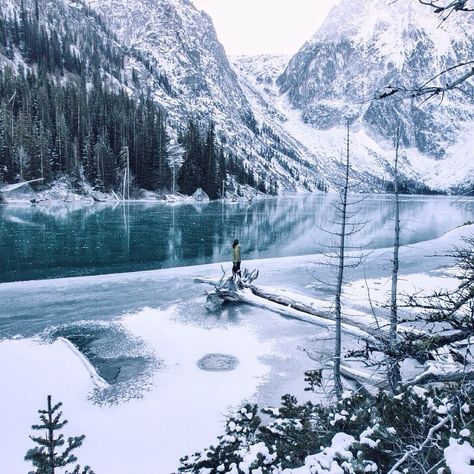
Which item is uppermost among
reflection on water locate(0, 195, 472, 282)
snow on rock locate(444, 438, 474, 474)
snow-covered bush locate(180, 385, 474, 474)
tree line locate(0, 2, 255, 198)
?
tree line locate(0, 2, 255, 198)

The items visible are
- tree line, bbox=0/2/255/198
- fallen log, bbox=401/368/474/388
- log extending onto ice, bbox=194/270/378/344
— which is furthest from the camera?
tree line, bbox=0/2/255/198

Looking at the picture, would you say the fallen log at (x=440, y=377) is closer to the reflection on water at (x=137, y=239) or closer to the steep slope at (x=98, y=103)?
the reflection on water at (x=137, y=239)

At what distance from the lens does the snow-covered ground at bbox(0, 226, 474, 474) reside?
7.54 metres

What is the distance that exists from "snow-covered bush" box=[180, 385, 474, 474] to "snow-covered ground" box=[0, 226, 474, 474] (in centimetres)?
160

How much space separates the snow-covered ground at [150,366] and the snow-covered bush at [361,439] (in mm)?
1600

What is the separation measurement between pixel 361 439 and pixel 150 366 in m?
7.76

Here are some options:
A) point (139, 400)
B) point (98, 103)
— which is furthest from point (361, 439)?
point (98, 103)

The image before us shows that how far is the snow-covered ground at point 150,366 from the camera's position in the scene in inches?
297

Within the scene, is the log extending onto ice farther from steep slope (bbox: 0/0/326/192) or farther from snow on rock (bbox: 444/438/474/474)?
steep slope (bbox: 0/0/326/192)

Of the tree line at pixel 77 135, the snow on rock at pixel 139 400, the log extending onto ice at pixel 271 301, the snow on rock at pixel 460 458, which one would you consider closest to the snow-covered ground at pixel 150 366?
the snow on rock at pixel 139 400

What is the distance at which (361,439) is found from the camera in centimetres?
445

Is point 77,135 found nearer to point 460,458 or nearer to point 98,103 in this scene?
point 98,103

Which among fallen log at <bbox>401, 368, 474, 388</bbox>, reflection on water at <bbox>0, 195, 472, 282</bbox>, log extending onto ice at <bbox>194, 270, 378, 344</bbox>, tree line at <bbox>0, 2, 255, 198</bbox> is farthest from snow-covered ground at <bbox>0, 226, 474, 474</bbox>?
tree line at <bbox>0, 2, 255, 198</bbox>

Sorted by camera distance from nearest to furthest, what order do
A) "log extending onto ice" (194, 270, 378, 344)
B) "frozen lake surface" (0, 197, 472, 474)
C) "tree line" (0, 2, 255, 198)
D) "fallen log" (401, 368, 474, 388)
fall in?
"fallen log" (401, 368, 474, 388) < "frozen lake surface" (0, 197, 472, 474) < "log extending onto ice" (194, 270, 378, 344) < "tree line" (0, 2, 255, 198)
